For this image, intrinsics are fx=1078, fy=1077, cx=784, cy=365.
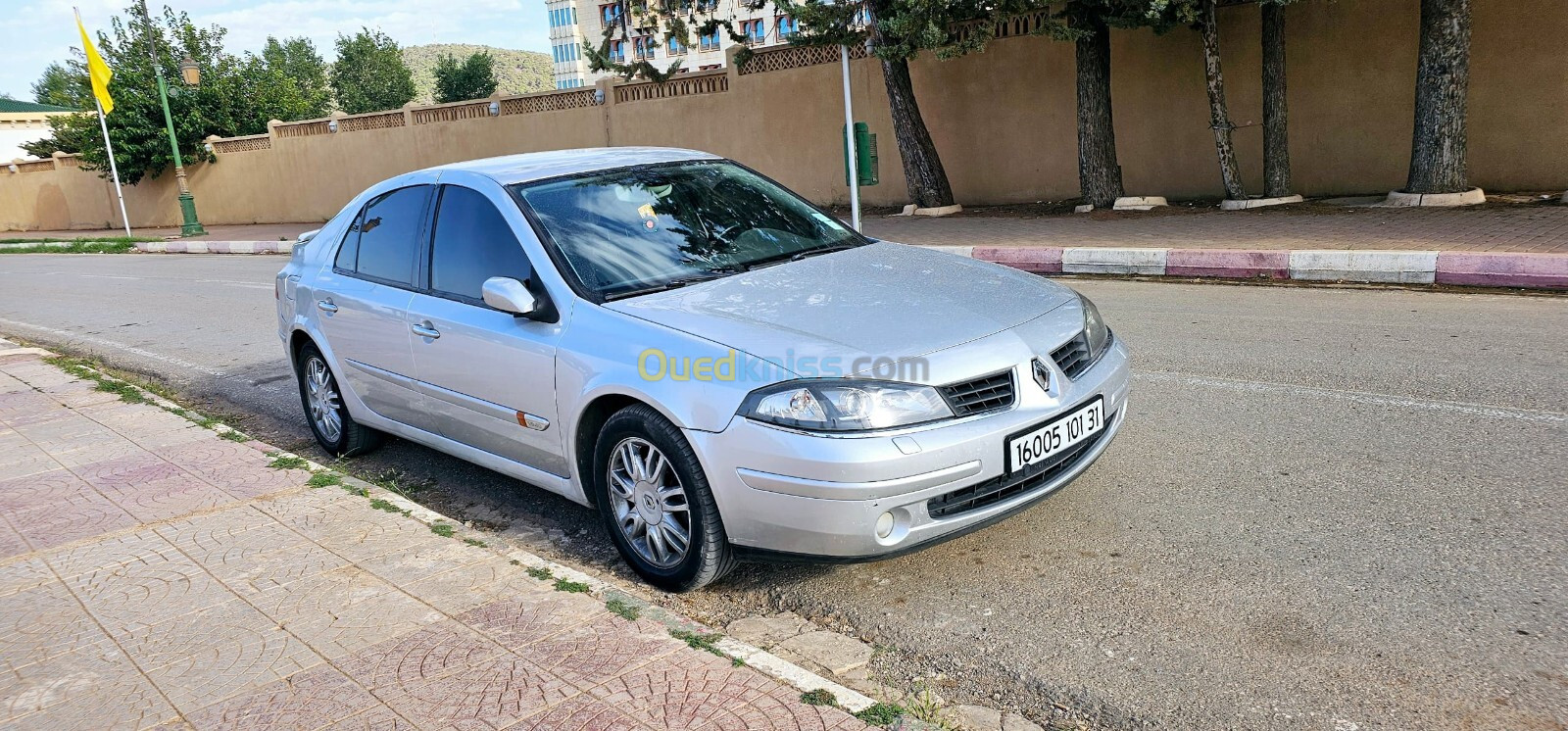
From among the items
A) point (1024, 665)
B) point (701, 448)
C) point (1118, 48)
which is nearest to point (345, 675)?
point (701, 448)

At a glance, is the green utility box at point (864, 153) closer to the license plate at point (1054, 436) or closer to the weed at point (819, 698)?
the license plate at point (1054, 436)

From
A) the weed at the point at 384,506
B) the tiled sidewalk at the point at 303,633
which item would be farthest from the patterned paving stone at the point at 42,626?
the weed at the point at 384,506

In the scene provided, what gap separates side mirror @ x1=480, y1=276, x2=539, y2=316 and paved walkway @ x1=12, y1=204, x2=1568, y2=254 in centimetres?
835

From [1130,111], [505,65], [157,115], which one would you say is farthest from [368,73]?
[1130,111]

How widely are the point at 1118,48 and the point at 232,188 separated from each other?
93.5ft

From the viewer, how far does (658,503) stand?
382cm

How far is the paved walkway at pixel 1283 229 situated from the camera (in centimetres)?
969

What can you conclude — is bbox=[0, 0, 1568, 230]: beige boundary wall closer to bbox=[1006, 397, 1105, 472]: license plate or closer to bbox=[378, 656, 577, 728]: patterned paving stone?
bbox=[1006, 397, 1105, 472]: license plate

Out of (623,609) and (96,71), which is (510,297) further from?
(96,71)

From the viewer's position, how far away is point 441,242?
189 inches

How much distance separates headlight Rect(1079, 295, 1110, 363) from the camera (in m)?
4.02

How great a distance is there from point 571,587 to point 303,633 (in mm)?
857

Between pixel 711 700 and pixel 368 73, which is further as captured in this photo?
pixel 368 73

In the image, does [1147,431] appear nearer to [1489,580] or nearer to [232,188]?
[1489,580]
